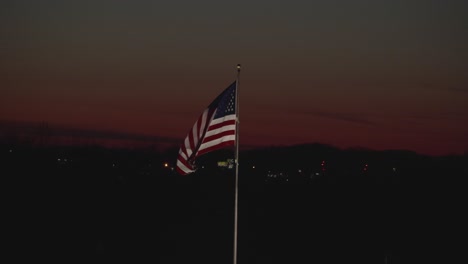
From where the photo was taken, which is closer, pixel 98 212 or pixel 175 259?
pixel 175 259

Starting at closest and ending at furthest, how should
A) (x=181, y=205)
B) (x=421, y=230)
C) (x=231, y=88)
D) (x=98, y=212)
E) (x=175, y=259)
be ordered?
1. (x=231, y=88)
2. (x=175, y=259)
3. (x=421, y=230)
4. (x=98, y=212)
5. (x=181, y=205)

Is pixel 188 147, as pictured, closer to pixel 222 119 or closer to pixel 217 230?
pixel 222 119

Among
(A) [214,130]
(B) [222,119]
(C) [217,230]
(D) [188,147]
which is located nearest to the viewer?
(B) [222,119]

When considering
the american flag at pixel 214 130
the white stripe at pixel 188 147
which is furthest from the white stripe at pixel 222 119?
the white stripe at pixel 188 147

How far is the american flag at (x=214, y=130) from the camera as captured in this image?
1286cm

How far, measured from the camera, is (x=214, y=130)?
42.7 feet

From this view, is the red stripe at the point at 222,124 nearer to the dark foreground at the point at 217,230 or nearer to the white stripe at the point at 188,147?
the white stripe at the point at 188,147

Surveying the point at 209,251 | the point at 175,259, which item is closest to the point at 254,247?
the point at 209,251

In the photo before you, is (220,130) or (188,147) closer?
(220,130)

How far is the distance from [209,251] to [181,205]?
816 inches

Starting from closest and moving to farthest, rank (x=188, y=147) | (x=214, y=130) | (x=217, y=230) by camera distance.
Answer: (x=214, y=130) → (x=188, y=147) → (x=217, y=230)

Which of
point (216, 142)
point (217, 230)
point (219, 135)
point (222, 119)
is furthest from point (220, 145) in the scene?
point (217, 230)

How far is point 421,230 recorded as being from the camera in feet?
93.2

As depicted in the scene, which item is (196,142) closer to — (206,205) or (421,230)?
(421,230)
